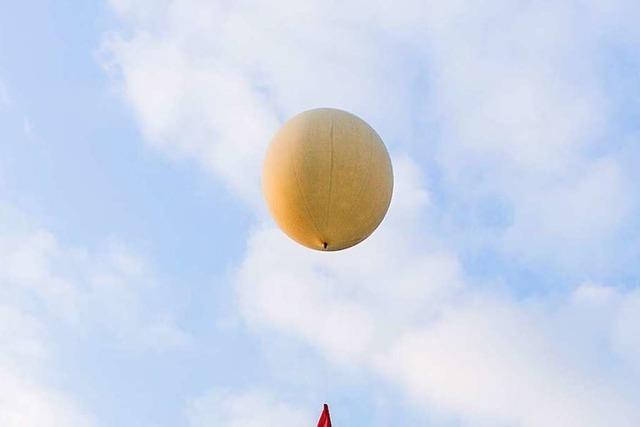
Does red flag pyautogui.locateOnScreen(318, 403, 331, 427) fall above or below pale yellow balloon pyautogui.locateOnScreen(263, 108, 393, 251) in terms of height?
→ below

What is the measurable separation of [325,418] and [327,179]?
4088mm

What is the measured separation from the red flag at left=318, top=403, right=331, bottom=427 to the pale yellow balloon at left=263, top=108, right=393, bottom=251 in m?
2.80

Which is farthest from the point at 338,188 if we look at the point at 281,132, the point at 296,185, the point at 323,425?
the point at 323,425

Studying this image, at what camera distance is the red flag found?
1611 cm

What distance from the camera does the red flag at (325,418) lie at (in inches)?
634

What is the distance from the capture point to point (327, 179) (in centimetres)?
1577

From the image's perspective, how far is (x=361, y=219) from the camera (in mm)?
16422

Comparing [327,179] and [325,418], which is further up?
[327,179]

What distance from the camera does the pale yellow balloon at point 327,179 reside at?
15.9 m

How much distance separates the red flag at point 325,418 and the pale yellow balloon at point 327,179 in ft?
9.20

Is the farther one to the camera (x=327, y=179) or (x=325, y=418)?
(x=325, y=418)

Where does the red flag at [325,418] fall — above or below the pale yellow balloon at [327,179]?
below

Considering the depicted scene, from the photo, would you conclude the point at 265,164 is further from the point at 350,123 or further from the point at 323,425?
the point at 323,425

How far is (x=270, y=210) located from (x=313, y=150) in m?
1.73
